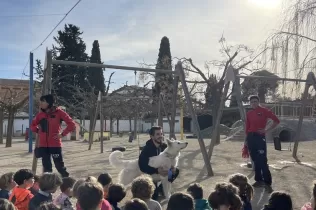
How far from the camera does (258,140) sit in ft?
24.4

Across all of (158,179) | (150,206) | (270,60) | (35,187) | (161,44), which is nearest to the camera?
(150,206)

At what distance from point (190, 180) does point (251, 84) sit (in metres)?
14.2

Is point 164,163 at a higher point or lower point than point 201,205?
higher

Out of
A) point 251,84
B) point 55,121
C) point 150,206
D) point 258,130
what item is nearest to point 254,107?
point 258,130

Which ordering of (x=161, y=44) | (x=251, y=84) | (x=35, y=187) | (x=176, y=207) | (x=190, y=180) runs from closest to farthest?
(x=176, y=207) < (x=35, y=187) < (x=190, y=180) < (x=251, y=84) < (x=161, y=44)

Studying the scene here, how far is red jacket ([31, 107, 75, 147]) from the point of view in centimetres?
687

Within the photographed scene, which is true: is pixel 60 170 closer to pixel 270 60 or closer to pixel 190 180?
pixel 190 180

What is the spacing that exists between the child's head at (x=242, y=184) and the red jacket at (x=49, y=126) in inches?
140

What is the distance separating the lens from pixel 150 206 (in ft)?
12.9

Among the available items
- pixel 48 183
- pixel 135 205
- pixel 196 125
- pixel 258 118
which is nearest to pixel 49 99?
pixel 48 183

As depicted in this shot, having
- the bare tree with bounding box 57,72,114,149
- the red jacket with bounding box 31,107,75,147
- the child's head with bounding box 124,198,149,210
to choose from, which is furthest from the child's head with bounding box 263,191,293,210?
the bare tree with bounding box 57,72,114,149

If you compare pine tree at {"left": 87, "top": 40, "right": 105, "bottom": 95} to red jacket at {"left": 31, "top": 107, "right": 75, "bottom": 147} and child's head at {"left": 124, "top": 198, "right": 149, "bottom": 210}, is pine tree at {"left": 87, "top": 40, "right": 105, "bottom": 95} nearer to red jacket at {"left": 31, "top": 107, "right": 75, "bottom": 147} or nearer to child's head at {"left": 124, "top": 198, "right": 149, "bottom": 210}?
red jacket at {"left": 31, "top": 107, "right": 75, "bottom": 147}

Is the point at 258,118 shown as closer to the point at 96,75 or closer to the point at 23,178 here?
the point at 23,178

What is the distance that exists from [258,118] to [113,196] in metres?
4.16
